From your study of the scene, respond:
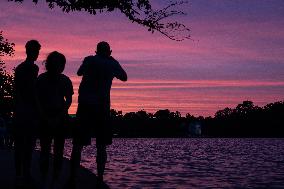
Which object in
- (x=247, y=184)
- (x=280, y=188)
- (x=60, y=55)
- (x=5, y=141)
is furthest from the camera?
(x=5, y=141)

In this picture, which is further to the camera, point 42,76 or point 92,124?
point 92,124

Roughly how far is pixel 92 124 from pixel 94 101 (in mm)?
298

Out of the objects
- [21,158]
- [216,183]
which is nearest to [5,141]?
[216,183]

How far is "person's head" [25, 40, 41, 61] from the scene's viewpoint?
8.23m

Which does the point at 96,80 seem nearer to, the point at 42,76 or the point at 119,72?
the point at 119,72

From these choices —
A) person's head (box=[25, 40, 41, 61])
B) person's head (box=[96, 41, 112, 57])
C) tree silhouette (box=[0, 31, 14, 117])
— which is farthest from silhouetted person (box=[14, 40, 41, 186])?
Result: tree silhouette (box=[0, 31, 14, 117])

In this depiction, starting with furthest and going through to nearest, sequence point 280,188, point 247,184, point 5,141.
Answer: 1. point 5,141
2. point 247,184
3. point 280,188

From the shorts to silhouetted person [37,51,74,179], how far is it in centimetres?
26

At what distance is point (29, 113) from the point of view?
8133 mm

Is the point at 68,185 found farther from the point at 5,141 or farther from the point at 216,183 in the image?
the point at 5,141

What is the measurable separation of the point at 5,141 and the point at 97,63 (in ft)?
78.3

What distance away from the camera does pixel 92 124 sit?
8133 mm

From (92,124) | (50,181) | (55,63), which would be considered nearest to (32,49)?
(55,63)

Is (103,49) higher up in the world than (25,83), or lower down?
higher up
